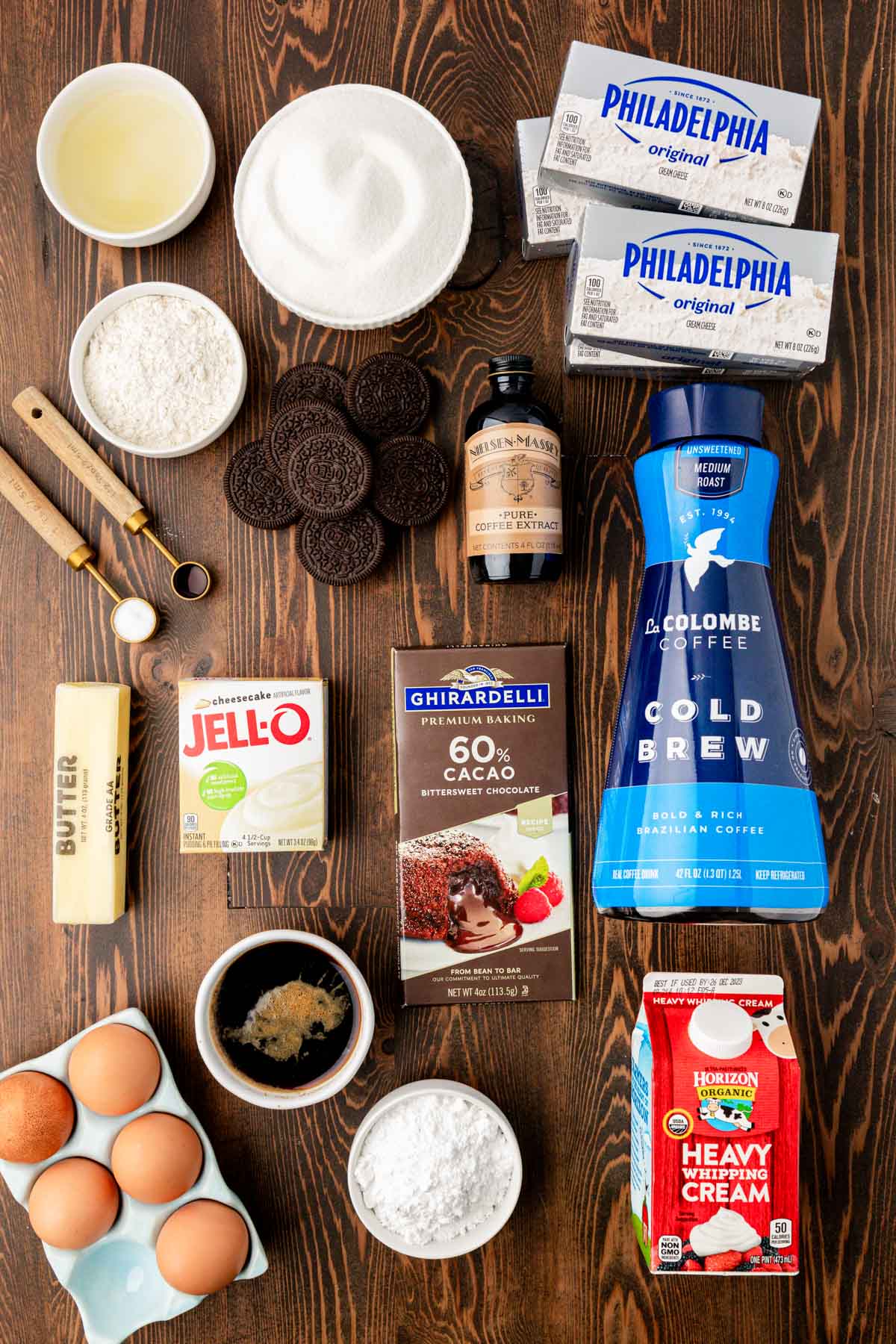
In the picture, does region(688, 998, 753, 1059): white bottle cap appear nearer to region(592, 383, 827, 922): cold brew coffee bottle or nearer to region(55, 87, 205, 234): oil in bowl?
region(592, 383, 827, 922): cold brew coffee bottle

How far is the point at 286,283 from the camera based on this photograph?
87 centimetres

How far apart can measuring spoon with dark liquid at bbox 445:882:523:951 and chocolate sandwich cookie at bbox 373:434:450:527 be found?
0.43 meters

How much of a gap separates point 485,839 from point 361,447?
18.2 inches

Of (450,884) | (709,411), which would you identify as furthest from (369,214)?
(450,884)

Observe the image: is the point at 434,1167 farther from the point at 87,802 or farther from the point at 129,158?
the point at 129,158

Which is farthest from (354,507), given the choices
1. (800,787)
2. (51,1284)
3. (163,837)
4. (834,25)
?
(51,1284)

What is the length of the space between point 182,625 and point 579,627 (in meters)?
0.47

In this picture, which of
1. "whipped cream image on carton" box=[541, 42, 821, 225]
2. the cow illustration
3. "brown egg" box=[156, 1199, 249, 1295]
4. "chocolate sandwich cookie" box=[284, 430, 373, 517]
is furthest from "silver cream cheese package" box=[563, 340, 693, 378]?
"brown egg" box=[156, 1199, 249, 1295]

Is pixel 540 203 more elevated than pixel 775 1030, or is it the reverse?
pixel 540 203

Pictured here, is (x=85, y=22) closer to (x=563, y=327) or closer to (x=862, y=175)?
(x=563, y=327)

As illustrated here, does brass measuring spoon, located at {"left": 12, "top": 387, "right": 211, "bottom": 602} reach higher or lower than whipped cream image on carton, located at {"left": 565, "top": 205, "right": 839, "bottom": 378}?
lower

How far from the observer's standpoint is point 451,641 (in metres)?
0.96

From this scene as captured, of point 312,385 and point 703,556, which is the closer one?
point 703,556

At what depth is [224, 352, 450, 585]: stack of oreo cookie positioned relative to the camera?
0.91m
